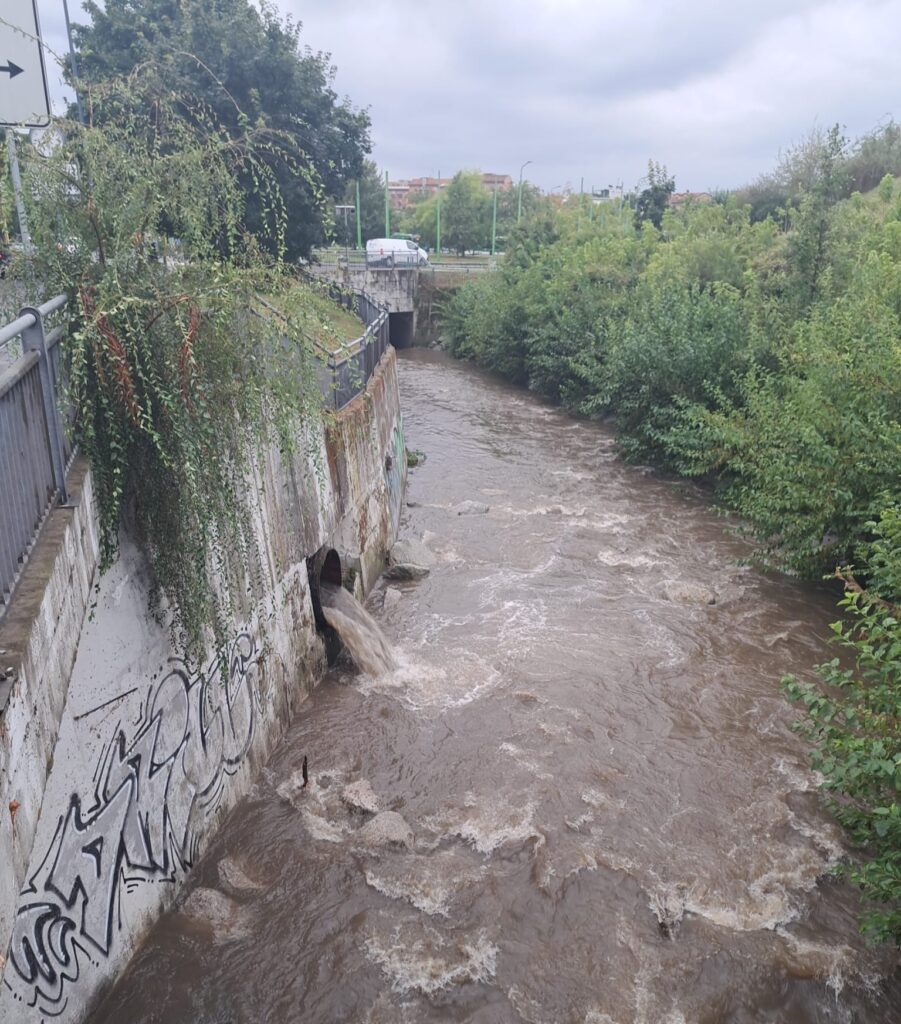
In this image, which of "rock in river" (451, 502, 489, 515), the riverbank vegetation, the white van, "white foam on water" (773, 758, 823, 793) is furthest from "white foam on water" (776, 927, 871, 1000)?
the white van

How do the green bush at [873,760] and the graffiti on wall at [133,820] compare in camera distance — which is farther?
the green bush at [873,760]

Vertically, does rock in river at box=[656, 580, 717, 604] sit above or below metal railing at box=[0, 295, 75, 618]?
below

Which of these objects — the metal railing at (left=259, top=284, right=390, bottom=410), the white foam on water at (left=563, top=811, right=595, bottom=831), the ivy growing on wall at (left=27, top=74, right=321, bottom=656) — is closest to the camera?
the ivy growing on wall at (left=27, top=74, right=321, bottom=656)

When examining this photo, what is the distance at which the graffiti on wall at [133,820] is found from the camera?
486 centimetres

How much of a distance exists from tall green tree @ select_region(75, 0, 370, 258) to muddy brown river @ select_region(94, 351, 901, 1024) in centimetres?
1756

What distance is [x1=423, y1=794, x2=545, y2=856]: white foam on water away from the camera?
7.72m

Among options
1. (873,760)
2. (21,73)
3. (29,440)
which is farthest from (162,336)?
(873,760)

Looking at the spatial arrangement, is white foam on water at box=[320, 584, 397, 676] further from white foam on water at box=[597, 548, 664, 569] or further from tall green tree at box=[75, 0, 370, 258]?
tall green tree at box=[75, 0, 370, 258]

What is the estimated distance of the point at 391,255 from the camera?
43594 millimetres

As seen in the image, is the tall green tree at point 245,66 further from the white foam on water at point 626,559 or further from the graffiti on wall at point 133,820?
the graffiti on wall at point 133,820

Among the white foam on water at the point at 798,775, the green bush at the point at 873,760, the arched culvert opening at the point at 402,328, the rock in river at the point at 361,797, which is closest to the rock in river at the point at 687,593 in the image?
the white foam on water at the point at 798,775

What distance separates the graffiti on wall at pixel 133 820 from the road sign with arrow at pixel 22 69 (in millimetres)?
3912

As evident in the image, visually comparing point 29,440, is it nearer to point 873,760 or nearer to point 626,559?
point 873,760

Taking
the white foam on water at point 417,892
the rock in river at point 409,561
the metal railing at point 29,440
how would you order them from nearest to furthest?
1. the metal railing at point 29,440
2. the white foam on water at point 417,892
3. the rock in river at point 409,561
